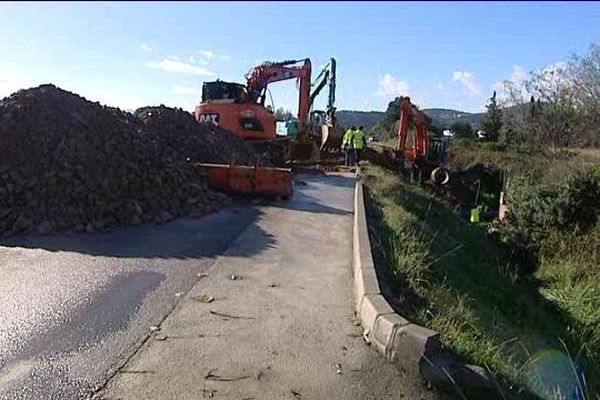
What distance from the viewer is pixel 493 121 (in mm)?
53250

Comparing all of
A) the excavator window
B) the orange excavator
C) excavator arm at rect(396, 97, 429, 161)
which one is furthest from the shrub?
the excavator window

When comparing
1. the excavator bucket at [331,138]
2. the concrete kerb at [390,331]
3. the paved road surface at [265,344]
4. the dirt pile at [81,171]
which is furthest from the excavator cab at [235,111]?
the concrete kerb at [390,331]

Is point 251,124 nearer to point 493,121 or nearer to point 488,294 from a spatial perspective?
point 488,294

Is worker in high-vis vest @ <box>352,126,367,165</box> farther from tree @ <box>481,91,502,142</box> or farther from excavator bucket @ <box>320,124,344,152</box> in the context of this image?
tree @ <box>481,91,502,142</box>

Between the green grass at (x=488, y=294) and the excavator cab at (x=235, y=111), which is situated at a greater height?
the excavator cab at (x=235, y=111)

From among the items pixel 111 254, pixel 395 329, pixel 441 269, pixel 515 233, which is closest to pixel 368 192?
pixel 515 233

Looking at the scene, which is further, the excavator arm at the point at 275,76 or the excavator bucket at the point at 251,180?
the excavator arm at the point at 275,76

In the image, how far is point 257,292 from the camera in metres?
6.12

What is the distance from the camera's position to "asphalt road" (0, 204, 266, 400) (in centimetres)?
421

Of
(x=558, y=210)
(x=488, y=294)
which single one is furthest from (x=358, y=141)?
(x=488, y=294)

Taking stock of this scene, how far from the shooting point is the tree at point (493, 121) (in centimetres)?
5222

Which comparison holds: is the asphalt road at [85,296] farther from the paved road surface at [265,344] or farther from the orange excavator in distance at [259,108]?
the orange excavator in distance at [259,108]

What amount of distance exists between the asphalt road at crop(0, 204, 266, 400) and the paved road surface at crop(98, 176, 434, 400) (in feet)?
0.78

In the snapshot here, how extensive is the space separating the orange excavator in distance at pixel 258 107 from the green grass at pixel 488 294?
6.25 meters
